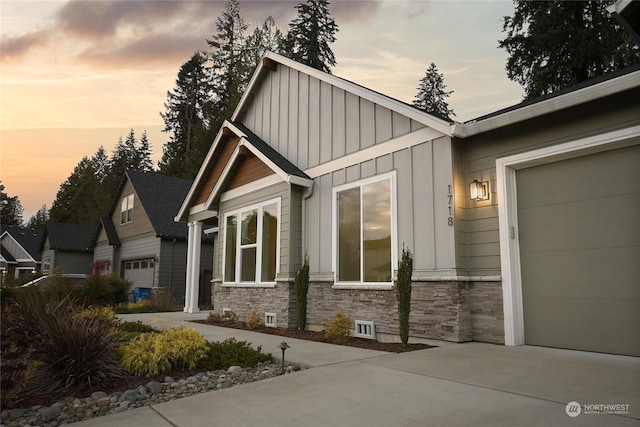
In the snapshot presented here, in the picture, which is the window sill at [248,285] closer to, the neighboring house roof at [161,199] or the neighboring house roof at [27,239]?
the neighboring house roof at [161,199]

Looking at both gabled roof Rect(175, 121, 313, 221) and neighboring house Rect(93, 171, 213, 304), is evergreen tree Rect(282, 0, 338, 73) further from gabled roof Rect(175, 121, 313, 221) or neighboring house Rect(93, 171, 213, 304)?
gabled roof Rect(175, 121, 313, 221)

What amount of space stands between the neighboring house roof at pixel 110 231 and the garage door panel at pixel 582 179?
20902 mm

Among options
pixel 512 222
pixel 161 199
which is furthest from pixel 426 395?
pixel 161 199

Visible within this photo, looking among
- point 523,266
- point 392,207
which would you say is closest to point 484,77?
point 392,207

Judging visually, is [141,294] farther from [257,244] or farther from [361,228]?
[361,228]

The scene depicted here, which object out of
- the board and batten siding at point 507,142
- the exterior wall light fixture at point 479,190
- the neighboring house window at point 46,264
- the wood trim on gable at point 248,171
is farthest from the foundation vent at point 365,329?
the neighboring house window at point 46,264

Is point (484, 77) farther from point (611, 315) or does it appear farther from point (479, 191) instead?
point (611, 315)

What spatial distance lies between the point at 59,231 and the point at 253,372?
26312 millimetres

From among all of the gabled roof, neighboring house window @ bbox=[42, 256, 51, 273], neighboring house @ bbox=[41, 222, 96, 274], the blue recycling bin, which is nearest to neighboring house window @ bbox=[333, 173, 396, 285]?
the gabled roof

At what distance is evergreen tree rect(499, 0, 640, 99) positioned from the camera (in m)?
15.9

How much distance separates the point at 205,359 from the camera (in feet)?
16.9

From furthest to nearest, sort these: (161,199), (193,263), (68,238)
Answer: (68,238) < (161,199) < (193,263)

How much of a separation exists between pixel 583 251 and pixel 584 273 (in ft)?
0.86

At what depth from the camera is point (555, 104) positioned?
5.09m
